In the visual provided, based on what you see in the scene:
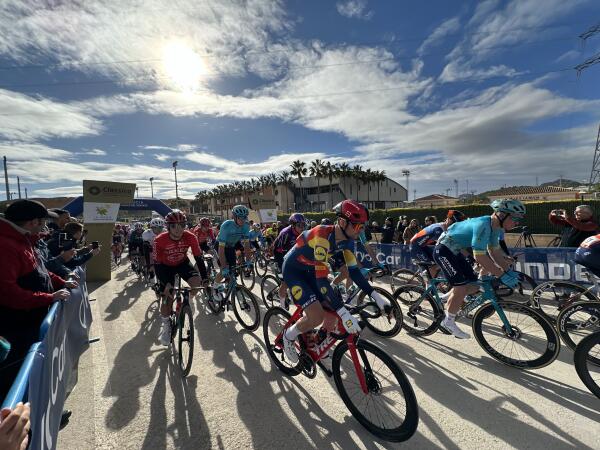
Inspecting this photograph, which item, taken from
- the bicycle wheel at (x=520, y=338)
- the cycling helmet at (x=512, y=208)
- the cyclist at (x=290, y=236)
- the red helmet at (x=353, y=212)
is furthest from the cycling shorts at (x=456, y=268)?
the cyclist at (x=290, y=236)

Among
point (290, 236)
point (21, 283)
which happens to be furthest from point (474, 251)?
point (21, 283)

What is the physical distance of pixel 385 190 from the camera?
244 ft

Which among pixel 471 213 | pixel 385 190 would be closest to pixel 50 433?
pixel 471 213

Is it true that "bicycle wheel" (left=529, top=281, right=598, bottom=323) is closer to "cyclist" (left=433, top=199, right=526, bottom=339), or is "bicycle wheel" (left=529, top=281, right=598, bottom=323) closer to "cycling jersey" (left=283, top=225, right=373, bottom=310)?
"cyclist" (left=433, top=199, right=526, bottom=339)

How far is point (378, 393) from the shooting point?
2855 mm

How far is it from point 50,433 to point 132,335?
137 inches

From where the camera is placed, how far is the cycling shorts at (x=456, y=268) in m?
4.38

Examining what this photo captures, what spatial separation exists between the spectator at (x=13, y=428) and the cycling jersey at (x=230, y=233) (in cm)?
489

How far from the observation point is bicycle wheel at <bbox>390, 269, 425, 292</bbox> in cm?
616

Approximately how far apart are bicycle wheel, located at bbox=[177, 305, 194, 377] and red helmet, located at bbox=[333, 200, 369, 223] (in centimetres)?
261

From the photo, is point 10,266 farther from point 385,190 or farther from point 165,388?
point 385,190

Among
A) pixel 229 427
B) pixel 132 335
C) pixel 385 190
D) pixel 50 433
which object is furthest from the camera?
pixel 385 190

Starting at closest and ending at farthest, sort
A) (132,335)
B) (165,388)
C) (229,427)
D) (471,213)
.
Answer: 1. (229,427)
2. (165,388)
3. (132,335)
4. (471,213)

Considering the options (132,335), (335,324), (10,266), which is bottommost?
Result: (132,335)
